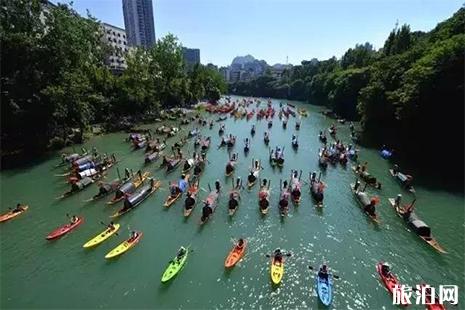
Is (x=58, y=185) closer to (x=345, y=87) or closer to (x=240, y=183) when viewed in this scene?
(x=240, y=183)

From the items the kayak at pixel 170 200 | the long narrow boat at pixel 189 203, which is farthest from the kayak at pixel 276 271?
the kayak at pixel 170 200

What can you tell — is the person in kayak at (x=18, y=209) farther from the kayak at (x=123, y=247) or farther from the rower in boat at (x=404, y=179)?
the rower in boat at (x=404, y=179)

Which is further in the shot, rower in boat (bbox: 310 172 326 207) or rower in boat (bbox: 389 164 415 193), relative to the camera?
rower in boat (bbox: 389 164 415 193)

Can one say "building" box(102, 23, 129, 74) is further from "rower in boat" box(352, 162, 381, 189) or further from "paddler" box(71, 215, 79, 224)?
"paddler" box(71, 215, 79, 224)

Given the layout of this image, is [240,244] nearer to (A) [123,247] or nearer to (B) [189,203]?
(B) [189,203]

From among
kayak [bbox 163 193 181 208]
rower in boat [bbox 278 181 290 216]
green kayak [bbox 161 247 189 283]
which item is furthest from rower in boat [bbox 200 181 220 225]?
rower in boat [bbox 278 181 290 216]

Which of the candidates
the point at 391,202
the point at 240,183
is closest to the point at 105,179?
the point at 240,183
